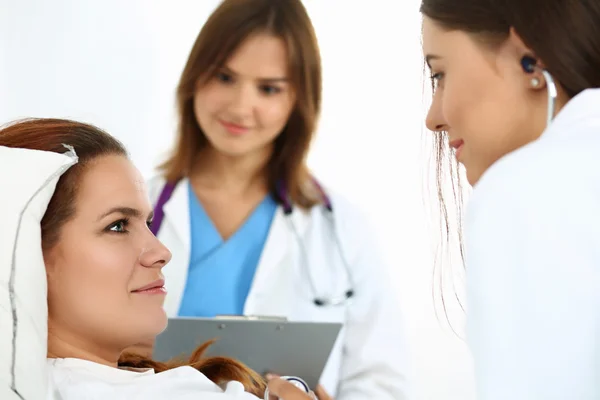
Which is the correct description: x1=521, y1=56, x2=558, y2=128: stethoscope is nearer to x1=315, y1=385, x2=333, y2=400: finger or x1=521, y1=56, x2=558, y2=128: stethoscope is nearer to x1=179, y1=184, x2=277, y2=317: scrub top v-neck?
x1=315, y1=385, x2=333, y2=400: finger

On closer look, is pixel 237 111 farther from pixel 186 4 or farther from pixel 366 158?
pixel 186 4

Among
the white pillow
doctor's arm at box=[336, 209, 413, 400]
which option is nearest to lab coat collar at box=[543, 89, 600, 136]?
the white pillow

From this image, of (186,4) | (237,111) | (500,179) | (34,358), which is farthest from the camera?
(186,4)

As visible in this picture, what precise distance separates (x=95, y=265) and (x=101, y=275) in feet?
0.06

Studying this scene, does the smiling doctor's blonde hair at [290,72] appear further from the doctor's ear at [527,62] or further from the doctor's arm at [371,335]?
the doctor's ear at [527,62]

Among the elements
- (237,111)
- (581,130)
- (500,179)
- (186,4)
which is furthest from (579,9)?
(186,4)

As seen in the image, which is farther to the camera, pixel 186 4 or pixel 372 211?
pixel 186 4

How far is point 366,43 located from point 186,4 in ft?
2.16

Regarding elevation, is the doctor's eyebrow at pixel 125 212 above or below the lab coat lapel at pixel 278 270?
above

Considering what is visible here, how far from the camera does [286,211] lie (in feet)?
6.80

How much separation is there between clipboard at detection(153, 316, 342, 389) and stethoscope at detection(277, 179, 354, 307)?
348 millimetres

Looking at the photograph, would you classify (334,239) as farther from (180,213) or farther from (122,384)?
(122,384)

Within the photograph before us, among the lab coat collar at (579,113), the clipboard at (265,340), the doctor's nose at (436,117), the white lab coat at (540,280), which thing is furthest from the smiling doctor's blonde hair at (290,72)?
the white lab coat at (540,280)

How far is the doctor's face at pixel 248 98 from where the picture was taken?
2.03 m
